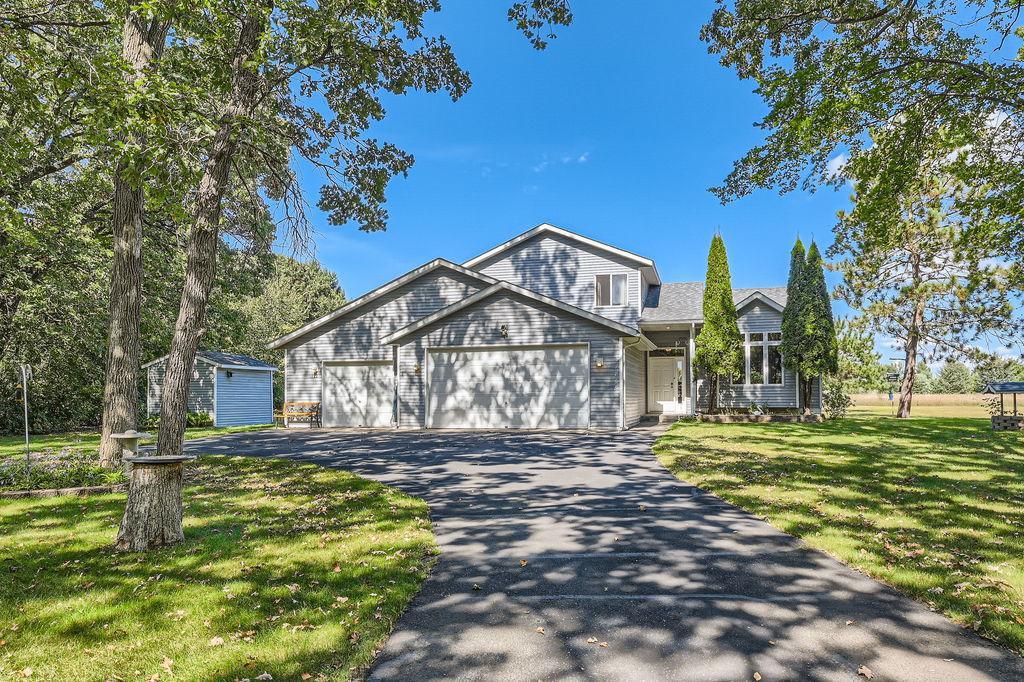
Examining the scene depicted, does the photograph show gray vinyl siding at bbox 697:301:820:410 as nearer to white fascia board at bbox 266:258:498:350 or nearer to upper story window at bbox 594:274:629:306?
upper story window at bbox 594:274:629:306

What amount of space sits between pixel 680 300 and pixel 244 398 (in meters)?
20.3

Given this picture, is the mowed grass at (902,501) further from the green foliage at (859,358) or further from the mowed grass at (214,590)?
the green foliage at (859,358)

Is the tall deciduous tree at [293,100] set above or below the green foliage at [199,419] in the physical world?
above

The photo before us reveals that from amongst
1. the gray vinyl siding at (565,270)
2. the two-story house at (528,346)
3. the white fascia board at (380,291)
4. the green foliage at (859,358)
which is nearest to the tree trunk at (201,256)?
the two-story house at (528,346)

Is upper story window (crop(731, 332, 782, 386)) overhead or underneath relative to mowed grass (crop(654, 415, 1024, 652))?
overhead

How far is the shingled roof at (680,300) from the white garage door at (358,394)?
10089 mm

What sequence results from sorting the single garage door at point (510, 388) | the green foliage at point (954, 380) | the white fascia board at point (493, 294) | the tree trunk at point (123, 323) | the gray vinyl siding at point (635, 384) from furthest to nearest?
the green foliage at point (954, 380)
the gray vinyl siding at point (635, 384)
the single garage door at point (510, 388)
the white fascia board at point (493, 294)
the tree trunk at point (123, 323)

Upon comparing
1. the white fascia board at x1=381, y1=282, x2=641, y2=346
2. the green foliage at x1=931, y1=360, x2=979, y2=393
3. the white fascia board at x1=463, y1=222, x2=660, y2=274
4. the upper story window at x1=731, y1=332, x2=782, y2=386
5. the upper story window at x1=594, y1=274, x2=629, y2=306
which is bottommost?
the green foliage at x1=931, y1=360, x2=979, y2=393

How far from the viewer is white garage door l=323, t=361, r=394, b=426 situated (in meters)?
19.8

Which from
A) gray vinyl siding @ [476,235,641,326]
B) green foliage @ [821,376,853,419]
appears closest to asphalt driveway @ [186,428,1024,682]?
gray vinyl siding @ [476,235,641,326]

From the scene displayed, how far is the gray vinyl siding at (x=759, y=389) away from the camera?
21.6 metres

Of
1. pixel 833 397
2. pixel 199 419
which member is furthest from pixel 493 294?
pixel 833 397

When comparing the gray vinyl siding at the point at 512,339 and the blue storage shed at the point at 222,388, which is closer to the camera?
the gray vinyl siding at the point at 512,339

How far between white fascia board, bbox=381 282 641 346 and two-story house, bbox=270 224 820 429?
4 centimetres
